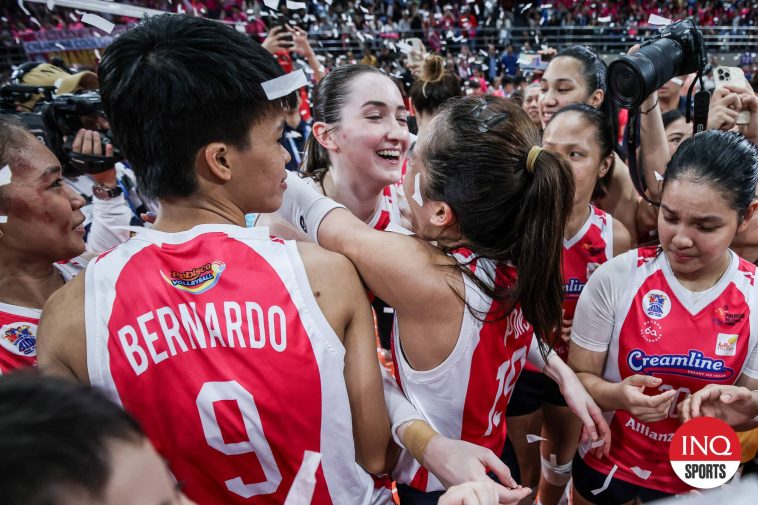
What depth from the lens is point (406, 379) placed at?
4.46 feet

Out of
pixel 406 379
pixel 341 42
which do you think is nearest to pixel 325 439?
pixel 406 379

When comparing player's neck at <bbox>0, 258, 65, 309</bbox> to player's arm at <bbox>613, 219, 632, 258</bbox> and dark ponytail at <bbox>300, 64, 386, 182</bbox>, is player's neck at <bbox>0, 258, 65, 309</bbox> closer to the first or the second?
dark ponytail at <bbox>300, 64, 386, 182</bbox>

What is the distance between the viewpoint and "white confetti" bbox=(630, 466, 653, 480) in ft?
5.55

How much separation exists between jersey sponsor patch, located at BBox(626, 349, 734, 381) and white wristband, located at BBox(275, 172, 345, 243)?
106cm

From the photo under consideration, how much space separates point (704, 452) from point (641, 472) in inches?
25.0

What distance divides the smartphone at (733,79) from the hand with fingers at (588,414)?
4.77 ft

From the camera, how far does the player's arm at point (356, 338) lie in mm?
993

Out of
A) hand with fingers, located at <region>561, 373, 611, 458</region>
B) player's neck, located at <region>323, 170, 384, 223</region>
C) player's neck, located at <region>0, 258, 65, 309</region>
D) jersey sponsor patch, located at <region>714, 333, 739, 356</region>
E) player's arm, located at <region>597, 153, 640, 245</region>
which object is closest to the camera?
player's neck, located at <region>0, 258, 65, 309</region>

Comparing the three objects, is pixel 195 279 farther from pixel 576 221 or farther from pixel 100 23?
pixel 576 221

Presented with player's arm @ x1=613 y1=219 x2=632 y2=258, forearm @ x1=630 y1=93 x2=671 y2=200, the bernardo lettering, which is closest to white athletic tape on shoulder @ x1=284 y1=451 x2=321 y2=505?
the bernardo lettering

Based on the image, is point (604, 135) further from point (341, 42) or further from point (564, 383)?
point (341, 42)

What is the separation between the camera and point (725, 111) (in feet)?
6.94

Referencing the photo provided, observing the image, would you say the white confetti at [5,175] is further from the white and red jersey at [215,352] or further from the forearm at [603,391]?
the forearm at [603,391]

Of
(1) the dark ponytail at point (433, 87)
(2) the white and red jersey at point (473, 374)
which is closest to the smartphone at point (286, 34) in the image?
(1) the dark ponytail at point (433, 87)
